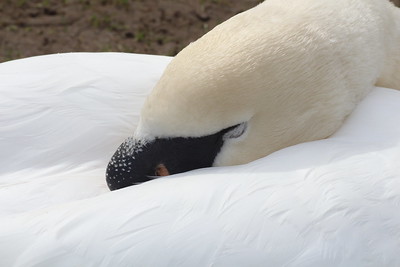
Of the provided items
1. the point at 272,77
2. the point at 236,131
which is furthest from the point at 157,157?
the point at 272,77

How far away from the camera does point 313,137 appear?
6.91 feet

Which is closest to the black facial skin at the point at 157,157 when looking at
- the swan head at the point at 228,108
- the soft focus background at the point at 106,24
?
the swan head at the point at 228,108

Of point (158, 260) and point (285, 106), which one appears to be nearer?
point (158, 260)

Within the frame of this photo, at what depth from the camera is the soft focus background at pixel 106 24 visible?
13.9ft

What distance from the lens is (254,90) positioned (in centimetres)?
199

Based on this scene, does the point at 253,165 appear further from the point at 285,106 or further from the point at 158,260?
the point at 158,260

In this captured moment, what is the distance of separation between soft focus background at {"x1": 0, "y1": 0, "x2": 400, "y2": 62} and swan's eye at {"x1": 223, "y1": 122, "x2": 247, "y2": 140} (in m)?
2.20

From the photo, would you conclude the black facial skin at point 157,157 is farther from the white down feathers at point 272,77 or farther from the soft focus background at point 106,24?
the soft focus background at point 106,24

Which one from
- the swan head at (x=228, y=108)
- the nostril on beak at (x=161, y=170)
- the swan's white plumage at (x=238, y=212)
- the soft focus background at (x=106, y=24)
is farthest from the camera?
the soft focus background at (x=106, y=24)

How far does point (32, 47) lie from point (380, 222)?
8.90 ft

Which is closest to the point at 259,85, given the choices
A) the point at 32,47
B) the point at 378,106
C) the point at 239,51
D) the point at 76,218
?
the point at 239,51

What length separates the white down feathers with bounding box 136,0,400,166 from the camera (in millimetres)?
1960

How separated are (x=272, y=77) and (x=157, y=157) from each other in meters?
0.33

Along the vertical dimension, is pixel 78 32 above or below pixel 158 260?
above
